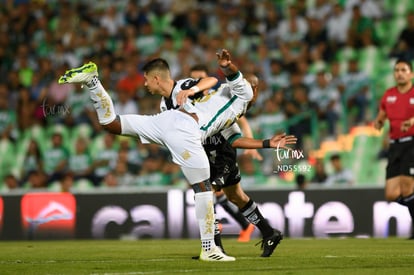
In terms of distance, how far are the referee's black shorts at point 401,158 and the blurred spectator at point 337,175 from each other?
96.3 inches

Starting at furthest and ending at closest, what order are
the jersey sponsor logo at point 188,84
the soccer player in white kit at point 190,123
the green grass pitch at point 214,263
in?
the jersey sponsor logo at point 188,84 < the soccer player in white kit at point 190,123 < the green grass pitch at point 214,263

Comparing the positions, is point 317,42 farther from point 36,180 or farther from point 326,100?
point 36,180

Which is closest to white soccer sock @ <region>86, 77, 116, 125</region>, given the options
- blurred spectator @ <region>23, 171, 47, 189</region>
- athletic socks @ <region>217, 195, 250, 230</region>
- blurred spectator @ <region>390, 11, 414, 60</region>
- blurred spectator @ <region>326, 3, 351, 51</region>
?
athletic socks @ <region>217, 195, 250, 230</region>

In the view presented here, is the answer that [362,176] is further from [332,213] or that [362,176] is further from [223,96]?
[223,96]

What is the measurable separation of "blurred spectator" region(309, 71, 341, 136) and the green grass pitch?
378 centimetres

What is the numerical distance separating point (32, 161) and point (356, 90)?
6.01 m

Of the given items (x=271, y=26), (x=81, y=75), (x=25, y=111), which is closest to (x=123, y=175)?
(x=25, y=111)

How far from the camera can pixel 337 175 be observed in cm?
1612

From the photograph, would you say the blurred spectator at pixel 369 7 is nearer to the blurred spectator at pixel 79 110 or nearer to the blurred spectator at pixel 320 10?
the blurred spectator at pixel 320 10

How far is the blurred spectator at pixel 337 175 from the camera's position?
16062mm

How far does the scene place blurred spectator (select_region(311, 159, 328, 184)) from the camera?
1593 cm

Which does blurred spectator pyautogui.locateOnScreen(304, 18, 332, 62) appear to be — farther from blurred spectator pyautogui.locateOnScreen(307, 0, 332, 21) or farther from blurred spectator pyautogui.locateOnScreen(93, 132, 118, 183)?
blurred spectator pyautogui.locateOnScreen(93, 132, 118, 183)

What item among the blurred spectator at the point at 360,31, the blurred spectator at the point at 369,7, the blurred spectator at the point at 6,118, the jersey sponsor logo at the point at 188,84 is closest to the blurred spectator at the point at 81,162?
the blurred spectator at the point at 6,118

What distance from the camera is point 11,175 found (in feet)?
57.3
